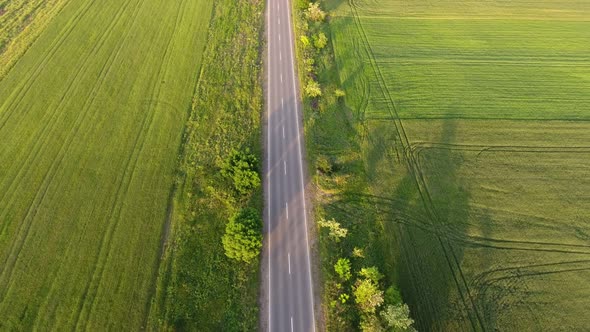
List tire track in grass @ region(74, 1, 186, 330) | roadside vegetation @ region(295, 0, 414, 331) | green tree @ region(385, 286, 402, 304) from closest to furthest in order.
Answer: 1. tire track in grass @ region(74, 1, 186, 330)
2. roadside vegetation @ region(295, 0, 414, 331)
3. green tree @ region(385, 286, 402, 304)

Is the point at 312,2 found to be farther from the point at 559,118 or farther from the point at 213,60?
the point at 559,118

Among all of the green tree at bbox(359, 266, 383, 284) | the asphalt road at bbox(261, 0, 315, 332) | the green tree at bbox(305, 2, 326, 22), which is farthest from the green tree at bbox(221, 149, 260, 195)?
the green tree at bbox(305, 2, 326, 22)

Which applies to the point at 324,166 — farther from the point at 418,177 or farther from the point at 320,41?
the point at 320,41

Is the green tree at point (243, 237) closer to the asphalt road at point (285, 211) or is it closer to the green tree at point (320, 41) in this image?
the asphalt road at point (285, 211)

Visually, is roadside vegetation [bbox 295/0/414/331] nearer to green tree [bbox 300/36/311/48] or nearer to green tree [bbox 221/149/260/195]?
green tree [bbox 300/36/311/48]

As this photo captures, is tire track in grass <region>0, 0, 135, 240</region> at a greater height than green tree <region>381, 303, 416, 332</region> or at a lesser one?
greater

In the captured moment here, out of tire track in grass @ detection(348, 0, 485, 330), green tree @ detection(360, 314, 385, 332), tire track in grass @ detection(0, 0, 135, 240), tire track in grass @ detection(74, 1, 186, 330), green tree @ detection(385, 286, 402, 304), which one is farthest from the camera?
tire track in grass @ detection(0, 0, 135, 240)

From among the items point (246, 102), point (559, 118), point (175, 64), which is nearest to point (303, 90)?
point (246, 102)

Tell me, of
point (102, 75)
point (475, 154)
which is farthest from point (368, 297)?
point (102, 75)

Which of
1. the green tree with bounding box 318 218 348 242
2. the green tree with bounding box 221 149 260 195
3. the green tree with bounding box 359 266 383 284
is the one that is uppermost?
the green tree with bounding box 221 149 260 195
